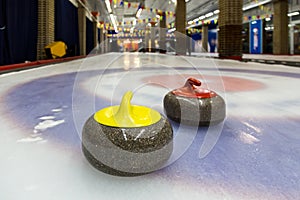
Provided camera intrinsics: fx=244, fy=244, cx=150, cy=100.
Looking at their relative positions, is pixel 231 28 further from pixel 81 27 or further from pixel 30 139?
pixel 81 27

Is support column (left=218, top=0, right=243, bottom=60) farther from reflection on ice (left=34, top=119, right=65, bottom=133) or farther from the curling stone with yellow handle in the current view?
the curling stone with yellow handle

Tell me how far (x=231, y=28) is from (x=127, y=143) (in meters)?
7.68

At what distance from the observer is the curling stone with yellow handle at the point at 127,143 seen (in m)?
0.69

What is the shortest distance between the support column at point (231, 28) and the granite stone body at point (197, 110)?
673 centimetres

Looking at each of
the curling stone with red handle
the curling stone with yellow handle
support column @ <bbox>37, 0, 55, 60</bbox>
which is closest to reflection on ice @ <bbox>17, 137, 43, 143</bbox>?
the curling stone with yellow handle

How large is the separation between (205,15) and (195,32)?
739 cm

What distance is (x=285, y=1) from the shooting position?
1327cm

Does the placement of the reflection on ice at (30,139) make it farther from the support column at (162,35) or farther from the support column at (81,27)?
the support column at (162,35)

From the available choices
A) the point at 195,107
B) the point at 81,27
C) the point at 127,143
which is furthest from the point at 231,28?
the point at 81,27

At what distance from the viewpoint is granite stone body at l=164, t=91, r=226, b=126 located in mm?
1119

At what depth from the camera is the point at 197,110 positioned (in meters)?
1.11

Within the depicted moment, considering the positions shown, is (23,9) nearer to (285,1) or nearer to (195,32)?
(285,1)

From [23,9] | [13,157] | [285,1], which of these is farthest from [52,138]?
[285,1]

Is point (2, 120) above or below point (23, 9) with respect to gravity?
below
